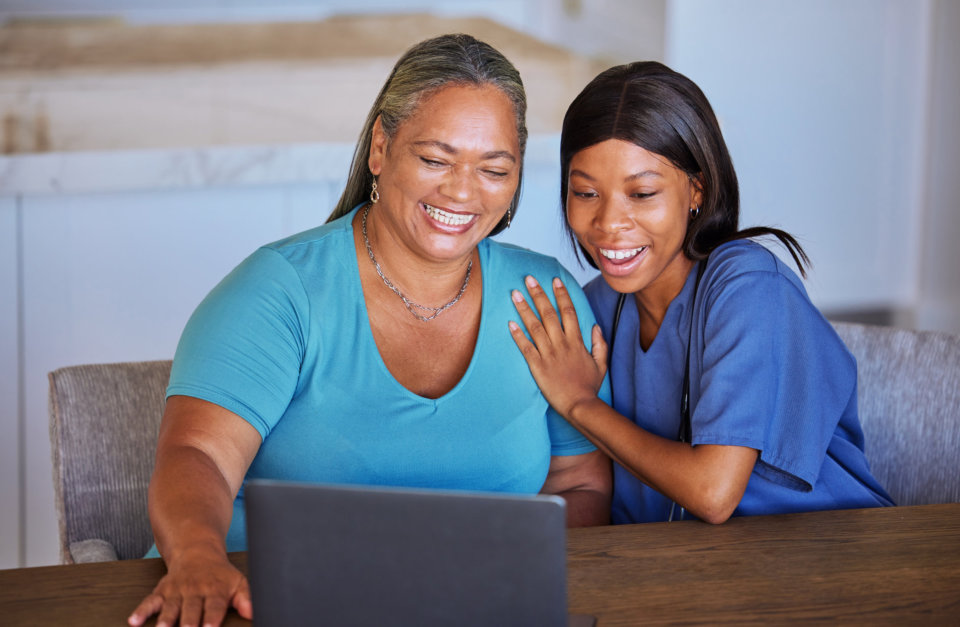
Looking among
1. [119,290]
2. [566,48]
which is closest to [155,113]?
[119,290]

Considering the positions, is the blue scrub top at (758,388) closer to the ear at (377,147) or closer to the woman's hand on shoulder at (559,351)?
the woman's hand on shoulder at (559,351)

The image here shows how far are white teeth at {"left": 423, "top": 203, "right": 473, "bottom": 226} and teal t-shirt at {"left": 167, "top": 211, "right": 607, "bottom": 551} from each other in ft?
0.49

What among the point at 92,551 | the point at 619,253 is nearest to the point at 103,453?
the point at 92,551

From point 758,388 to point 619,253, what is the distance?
33 centimetres

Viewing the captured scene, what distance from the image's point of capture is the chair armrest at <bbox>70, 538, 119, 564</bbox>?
1.57 m

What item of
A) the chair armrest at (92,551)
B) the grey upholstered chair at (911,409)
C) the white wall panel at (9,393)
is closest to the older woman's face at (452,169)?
the chair armrest at (92,551)

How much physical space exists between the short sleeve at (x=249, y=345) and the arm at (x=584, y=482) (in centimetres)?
52

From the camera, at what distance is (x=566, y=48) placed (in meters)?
3.70

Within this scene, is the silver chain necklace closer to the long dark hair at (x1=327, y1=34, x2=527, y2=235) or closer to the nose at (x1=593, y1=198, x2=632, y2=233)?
the long dark hair at (x1=327, y1=34, x2=527, y2=235)

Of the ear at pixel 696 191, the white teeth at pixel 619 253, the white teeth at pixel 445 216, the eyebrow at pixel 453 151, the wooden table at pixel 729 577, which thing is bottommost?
the wooden table at pixel 729 577

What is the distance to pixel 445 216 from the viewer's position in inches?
62.2

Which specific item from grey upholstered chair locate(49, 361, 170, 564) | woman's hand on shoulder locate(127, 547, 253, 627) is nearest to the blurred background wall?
grey upholstered chair locate(49, 361, 170, 564)

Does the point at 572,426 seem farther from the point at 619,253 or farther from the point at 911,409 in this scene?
the point at 911,409

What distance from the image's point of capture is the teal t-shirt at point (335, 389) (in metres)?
1.41
